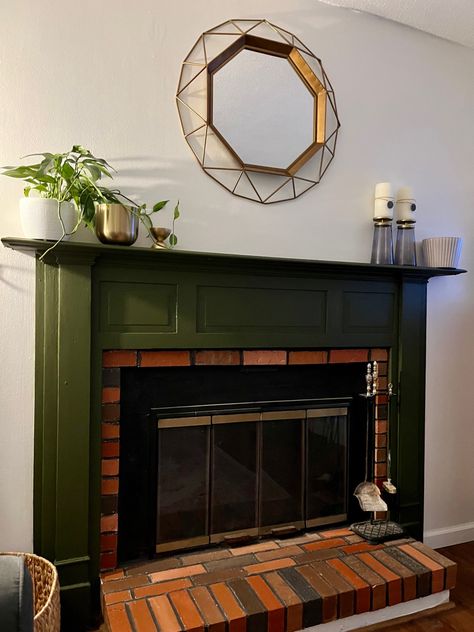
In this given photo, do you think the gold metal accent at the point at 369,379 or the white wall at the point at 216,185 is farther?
the gold metal accent at the point at 369,379

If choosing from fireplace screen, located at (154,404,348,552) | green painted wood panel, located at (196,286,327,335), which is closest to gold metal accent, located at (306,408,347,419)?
fireplace screen, located at (154,404,348,552)

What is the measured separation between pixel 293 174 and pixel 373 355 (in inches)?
35.1

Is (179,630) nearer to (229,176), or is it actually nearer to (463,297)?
(229,176)

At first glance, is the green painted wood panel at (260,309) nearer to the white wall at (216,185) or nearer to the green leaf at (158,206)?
the white wall at (216,185)

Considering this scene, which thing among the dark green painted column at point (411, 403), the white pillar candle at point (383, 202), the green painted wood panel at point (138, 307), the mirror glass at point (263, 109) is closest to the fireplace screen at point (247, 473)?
the dark green painted column at point (411, 403)

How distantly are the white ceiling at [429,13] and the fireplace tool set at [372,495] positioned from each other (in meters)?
1.58

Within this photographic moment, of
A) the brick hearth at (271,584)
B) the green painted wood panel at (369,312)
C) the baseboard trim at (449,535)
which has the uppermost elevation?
the green painted wood panel at (369,312)

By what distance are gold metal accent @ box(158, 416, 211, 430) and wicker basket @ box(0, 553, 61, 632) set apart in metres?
0.61

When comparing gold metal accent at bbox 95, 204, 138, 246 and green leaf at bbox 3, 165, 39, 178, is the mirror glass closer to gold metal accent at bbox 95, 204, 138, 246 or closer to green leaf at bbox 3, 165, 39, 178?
gold metal accent at bbox 95, 204, 138, 246

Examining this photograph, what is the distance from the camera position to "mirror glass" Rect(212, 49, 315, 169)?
79.6 inches

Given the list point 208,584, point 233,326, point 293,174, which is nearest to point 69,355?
point 233,326

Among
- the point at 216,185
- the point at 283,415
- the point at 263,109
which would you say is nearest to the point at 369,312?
the point at 283,415

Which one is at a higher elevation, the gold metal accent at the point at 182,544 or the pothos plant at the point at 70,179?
the pothos plant at the point at 70,179

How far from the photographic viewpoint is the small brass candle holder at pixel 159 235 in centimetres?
182
